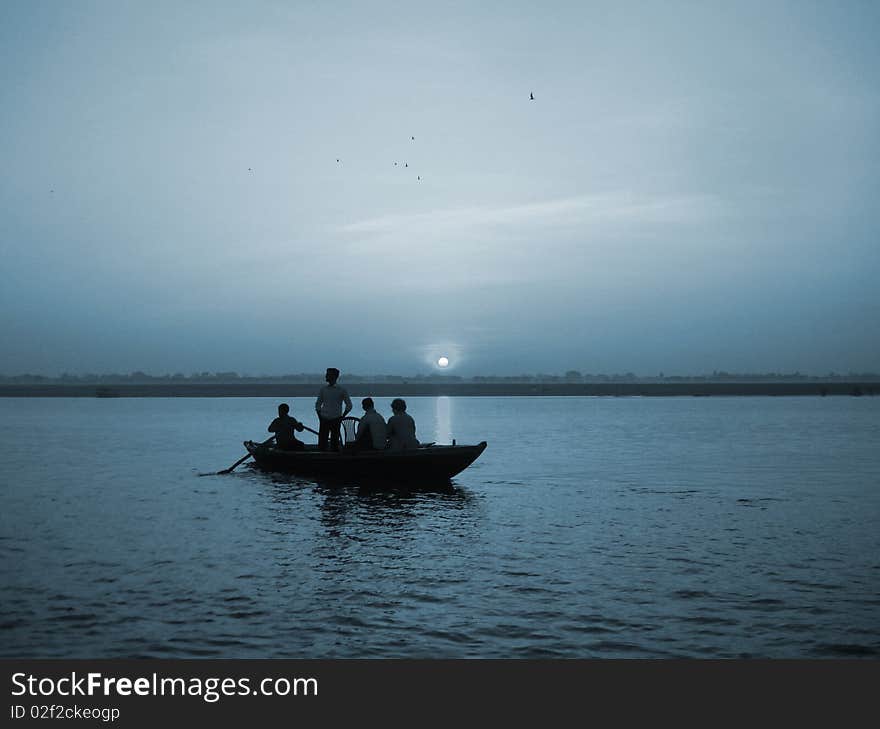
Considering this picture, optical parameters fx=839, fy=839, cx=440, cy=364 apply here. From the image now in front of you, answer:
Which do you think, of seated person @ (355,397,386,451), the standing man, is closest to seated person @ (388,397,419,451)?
seated person @ (355,397,386,451)

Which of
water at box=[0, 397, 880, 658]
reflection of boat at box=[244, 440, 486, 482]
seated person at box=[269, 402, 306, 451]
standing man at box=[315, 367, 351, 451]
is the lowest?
water at box=[0, 397, 880, 658]

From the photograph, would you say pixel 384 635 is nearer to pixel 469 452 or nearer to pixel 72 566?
pixel 72 566

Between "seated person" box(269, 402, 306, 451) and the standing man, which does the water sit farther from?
the standing man

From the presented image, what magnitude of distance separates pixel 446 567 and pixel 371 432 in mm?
10191

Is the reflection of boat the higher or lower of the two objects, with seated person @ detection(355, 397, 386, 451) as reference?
lower

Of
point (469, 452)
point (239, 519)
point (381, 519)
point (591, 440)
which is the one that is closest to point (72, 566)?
point (239, 519)

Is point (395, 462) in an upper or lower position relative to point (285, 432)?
A: lower

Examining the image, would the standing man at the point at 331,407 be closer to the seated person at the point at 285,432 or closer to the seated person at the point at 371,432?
the seated person at the point at 371,432

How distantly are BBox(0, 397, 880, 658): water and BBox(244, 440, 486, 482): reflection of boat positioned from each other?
70 centimetres

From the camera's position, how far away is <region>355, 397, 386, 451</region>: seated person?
24.8 m

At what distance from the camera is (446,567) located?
15.2 meters

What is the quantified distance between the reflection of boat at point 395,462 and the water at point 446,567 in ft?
2.30

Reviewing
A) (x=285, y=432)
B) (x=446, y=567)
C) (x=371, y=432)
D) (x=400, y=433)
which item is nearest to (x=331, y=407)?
(x=371, y=432)

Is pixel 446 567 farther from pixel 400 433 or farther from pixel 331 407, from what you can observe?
pixel 331 407
